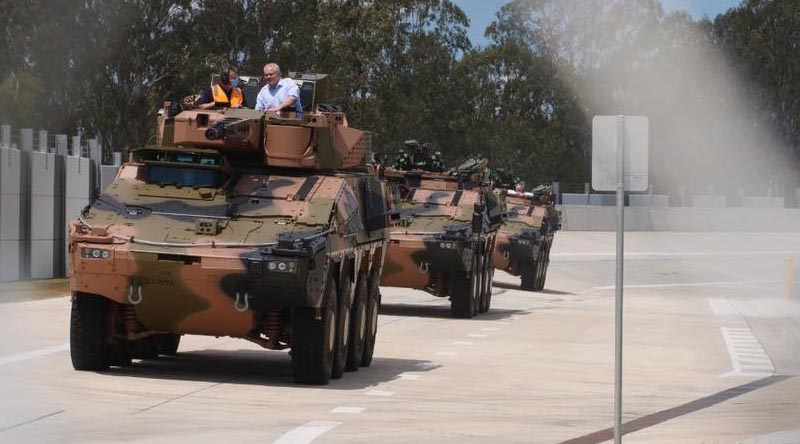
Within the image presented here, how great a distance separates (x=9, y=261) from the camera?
35750 mm

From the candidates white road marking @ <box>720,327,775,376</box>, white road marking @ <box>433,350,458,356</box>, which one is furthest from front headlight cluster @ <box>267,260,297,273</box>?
white road marking @ <box>720,327,775,376</box>

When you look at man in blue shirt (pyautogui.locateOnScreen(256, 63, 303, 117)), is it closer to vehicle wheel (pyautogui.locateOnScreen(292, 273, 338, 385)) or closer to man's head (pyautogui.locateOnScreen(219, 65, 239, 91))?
man's head (pyautogui.locateOnScreen(219, 65, 239, 91))

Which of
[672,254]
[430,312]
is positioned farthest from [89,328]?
[672,254]

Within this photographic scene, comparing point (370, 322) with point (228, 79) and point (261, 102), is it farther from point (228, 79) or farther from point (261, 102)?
point (228, 79)

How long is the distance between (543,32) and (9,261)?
6157 cm

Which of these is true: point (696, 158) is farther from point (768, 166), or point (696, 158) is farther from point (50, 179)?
point (50, 179)

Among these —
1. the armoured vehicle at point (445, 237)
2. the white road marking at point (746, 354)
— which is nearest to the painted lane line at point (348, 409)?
the white road marking at point (746, 354)

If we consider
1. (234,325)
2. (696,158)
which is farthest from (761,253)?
(234,325)

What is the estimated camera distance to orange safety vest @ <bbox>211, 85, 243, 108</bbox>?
67.6ft

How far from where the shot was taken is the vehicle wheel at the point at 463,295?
1258 inches

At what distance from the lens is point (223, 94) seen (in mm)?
20703

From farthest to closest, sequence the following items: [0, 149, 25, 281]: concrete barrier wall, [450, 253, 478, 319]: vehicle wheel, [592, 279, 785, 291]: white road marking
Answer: [592, 279, 785, 291]: white road marking, [0, 149, 25, 281]: concrete barrier wall, [450, 253, 478, 319]: vehicle wheel

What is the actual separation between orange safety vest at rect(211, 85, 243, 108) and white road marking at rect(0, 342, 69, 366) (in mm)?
3385

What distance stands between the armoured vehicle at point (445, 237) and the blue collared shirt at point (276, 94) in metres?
9.30
